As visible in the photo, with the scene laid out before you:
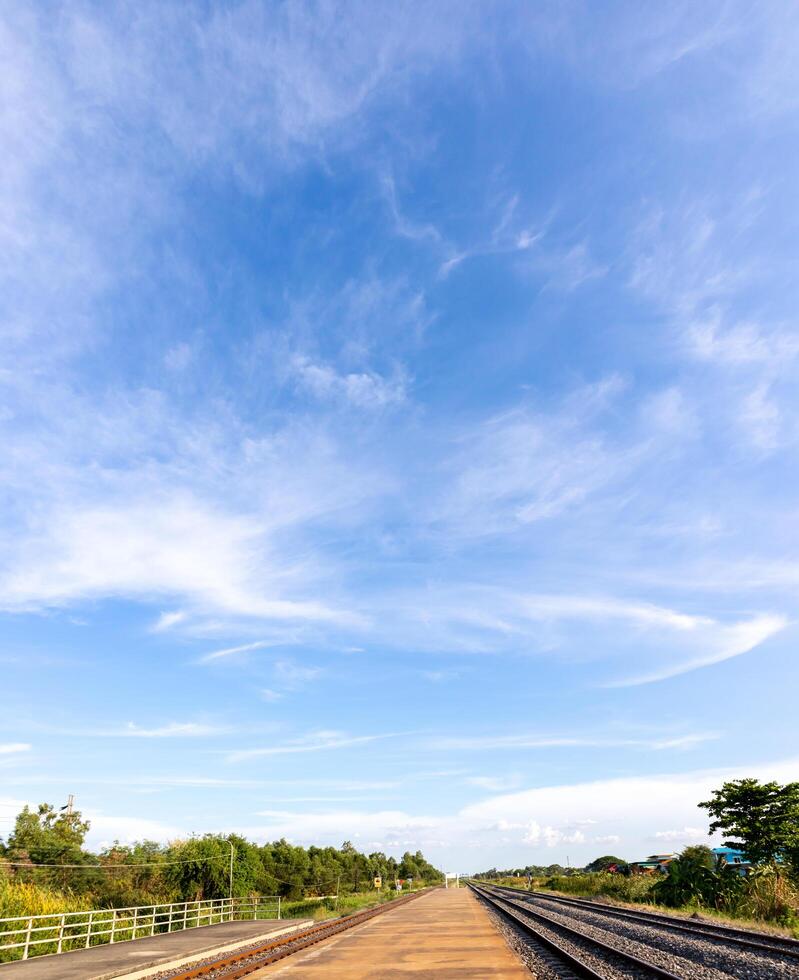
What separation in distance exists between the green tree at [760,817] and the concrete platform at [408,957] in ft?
71.6

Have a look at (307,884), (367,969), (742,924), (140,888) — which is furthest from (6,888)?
(307,884)

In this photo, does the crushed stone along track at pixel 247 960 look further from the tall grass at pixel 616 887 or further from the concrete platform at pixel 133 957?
the tall grass at pixel 616 887

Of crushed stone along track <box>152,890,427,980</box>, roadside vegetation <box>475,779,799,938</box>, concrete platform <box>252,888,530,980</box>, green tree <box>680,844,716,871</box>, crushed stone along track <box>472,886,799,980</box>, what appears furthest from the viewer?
green tree <box>680,844,716,871</box>

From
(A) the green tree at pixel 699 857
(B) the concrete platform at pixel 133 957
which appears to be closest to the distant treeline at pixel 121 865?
(B) the concrete platform at pixel 133 957

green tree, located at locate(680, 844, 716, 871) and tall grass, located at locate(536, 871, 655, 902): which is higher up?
green tree, located at locate(680, 844, 716, 871)

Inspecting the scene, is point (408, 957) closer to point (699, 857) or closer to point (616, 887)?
point (699, 857)

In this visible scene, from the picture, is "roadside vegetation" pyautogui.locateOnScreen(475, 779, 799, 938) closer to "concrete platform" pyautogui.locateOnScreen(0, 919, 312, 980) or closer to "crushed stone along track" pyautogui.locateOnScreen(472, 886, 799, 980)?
"crushed stone along track" pyautogui.locateOnScreen(472, 886, 799, 980)

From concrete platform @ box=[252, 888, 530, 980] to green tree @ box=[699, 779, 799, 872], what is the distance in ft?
71.6

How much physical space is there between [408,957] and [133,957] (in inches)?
288

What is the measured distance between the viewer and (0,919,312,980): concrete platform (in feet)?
49.2

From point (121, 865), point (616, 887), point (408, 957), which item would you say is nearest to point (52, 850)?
point (121, 865)

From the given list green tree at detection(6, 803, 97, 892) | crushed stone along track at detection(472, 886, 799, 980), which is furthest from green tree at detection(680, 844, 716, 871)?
green tree at detection(6, 803, 97, 892)

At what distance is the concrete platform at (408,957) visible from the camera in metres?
13.8

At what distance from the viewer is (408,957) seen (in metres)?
16.4
